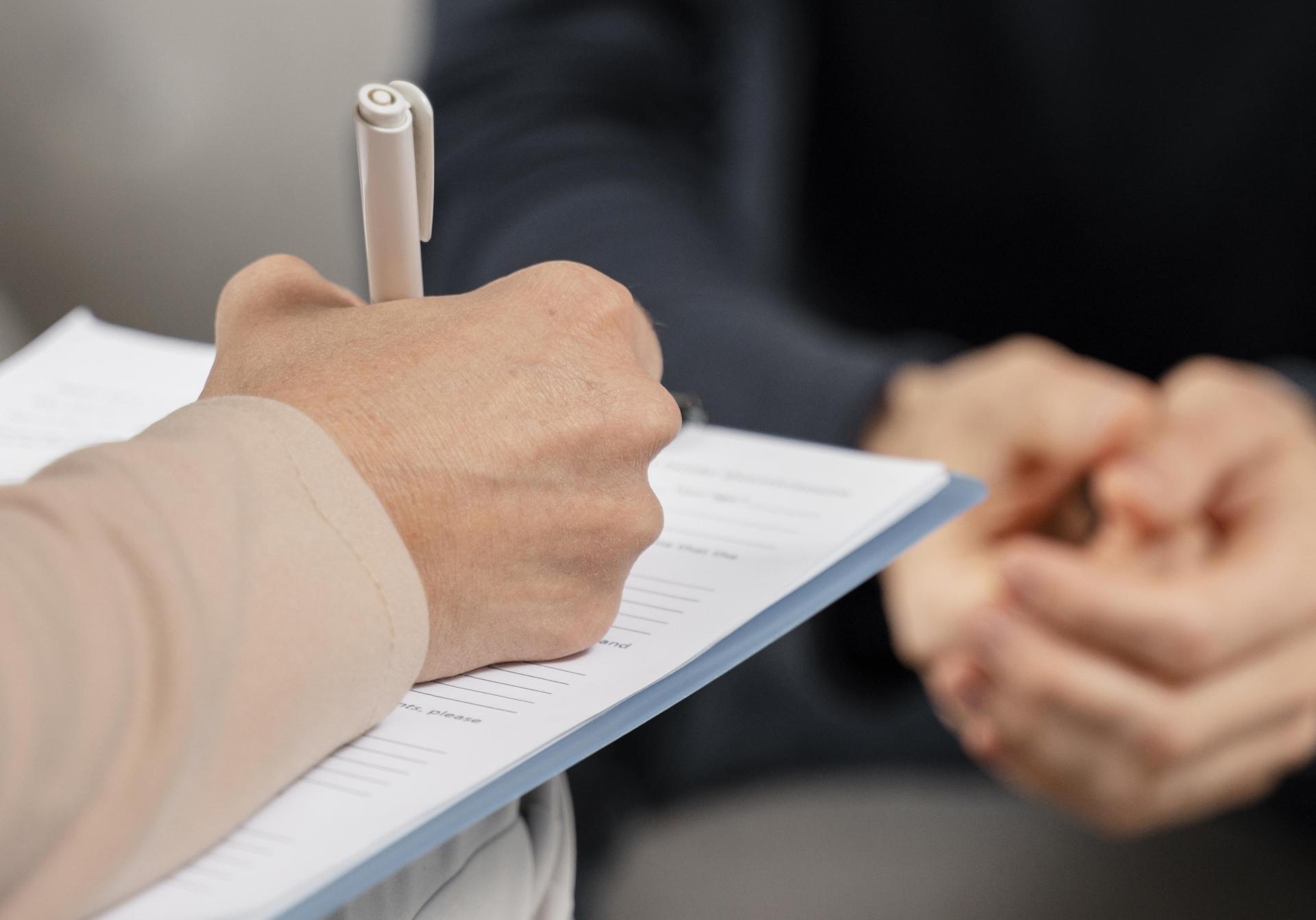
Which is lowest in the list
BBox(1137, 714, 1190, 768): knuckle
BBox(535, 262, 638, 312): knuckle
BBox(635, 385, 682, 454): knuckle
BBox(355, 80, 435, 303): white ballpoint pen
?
BBox(1137, 714, 1190, 768): knuckle

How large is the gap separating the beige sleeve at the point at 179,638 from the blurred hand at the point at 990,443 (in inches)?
12.8

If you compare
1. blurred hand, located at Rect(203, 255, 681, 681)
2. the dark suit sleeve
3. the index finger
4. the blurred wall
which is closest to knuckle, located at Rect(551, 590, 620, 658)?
blurred hand, located at Rect(203, 255, 681, 681)

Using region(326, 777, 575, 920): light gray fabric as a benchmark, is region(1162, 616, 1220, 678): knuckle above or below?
below

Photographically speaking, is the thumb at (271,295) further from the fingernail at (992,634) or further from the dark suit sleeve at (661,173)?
the fingernail at (992,634)

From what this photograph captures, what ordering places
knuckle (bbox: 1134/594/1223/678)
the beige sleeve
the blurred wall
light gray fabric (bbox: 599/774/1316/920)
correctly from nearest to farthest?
the beige sleeve
knuckle (bbox: 1134/594/1223/678)
light gray fabric (bbox: 599/774/1316/920)
the blurred wall

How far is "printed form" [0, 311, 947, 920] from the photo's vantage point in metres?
0.17

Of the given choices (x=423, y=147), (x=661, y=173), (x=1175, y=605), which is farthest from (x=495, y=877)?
(x=661, y=173)

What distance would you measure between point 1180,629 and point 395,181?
334 mm

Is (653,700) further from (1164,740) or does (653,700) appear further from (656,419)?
(1164,740)

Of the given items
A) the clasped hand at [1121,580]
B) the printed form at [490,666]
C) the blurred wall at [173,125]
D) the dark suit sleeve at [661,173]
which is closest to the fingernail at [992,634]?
the clasped hand at [1121,580]

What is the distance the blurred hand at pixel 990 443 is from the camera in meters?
0.45

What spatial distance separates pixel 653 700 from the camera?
0.21 metres

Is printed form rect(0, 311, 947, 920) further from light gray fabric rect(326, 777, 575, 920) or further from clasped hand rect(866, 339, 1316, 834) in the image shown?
clasped hand rect(866, 339, 1316, 834)

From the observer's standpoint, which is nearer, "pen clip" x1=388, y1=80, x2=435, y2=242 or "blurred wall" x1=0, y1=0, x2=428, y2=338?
"pen clip" x1=388, y1=80, x2=435, y2=242
